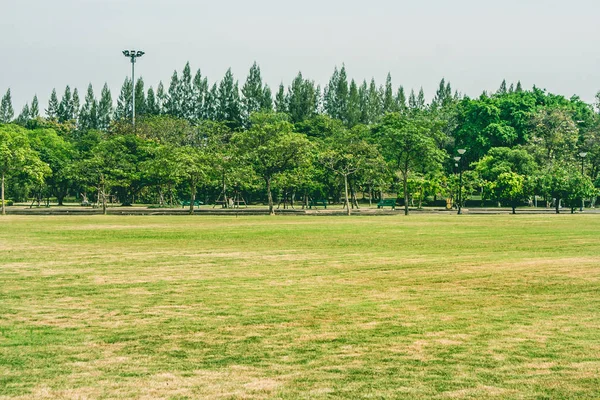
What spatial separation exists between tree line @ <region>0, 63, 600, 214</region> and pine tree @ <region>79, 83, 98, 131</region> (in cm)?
373

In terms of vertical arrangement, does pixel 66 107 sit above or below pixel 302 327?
above

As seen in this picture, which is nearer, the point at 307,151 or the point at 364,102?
the point at 307,151

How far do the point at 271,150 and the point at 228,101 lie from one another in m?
65.6

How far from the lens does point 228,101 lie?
12862 cm

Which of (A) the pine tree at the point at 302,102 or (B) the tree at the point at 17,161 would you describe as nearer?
(B) the tree at the point at 17,161

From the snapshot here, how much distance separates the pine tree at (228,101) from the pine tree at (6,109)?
5199cm

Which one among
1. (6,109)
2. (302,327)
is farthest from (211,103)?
(302,327)

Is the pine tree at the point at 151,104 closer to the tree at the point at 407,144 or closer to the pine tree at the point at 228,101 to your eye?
the pine tree at the point at 228,101

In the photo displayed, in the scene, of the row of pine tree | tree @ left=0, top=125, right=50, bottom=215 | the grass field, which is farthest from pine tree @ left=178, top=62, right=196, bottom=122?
the grass field

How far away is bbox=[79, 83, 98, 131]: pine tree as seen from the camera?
140m

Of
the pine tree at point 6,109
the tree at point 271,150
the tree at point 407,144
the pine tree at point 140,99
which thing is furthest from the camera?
the pine tree at point 6,109

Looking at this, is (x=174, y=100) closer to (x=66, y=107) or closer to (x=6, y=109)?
(x=66, y=107)

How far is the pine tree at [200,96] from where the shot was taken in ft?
435

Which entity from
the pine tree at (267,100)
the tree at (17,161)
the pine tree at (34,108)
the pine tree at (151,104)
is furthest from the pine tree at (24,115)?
the tree at (17,161)
